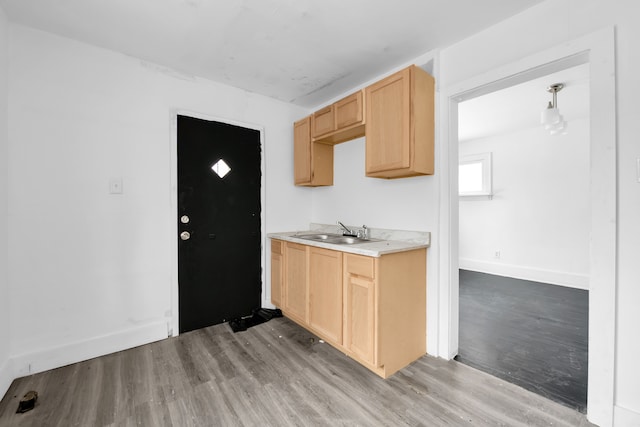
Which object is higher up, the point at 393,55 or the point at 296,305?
the point at 393,55

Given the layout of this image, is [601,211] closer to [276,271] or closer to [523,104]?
[523,104]

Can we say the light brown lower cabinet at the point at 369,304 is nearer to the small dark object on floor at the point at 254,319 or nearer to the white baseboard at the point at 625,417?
the small dark object on floor at the point at 254,319

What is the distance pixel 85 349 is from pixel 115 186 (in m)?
1.28

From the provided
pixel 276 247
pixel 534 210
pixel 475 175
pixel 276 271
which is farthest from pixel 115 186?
pixel 534 210

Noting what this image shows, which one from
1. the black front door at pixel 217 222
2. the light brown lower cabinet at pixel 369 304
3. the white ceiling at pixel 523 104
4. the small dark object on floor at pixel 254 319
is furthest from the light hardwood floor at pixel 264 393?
the white ceiling at pixel 523 104

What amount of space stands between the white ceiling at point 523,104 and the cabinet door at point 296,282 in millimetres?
2662

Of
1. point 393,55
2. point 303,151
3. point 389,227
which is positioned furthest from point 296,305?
point 393,55

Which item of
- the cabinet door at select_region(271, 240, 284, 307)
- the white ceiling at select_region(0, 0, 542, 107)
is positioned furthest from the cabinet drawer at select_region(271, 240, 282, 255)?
the white ceiling at select_region(0, 0, 542, 107)

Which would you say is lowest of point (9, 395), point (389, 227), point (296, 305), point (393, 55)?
point (9, 395)

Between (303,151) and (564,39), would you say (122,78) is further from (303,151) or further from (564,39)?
(564,39)

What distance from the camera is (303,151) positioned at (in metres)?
3.07

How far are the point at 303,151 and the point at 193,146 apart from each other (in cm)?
113

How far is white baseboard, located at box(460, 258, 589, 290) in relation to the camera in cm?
389

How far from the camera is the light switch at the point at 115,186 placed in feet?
7.25
